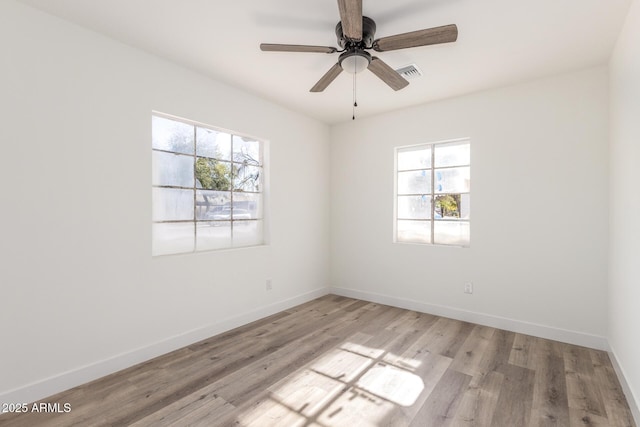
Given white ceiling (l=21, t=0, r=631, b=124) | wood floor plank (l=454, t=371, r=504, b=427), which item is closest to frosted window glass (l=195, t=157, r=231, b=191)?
white ceiling (l=21, t=0, r=631, b=124)

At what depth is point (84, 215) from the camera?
225 cm

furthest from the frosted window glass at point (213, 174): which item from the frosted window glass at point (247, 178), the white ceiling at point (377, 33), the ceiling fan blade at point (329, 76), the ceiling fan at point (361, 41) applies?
the ceiling fan at point (361, 41)

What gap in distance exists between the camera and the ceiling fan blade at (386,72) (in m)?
2.20

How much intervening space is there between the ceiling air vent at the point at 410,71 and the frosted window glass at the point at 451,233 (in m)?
1.71

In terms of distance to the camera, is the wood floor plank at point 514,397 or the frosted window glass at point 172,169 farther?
the frosted window glass at point 172,169

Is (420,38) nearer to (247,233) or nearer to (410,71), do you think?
(410,71)

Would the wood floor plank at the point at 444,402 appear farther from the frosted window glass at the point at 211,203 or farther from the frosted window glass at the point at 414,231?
the frosted window glass at the point at 211,203

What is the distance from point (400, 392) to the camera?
7.00 feet

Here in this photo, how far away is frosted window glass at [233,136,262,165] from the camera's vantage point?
3.46m

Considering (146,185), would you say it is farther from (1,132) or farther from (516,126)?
(516,126)

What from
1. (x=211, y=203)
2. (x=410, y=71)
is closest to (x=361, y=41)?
(x=410, y=71)

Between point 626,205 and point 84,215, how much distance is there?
12.6 feet

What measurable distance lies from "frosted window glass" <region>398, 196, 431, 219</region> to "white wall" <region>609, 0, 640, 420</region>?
1.68 metres

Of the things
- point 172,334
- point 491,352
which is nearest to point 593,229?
point 491,352
